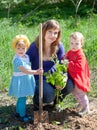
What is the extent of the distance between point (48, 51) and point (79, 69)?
1.32 feet

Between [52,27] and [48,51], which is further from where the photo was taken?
[48,51]

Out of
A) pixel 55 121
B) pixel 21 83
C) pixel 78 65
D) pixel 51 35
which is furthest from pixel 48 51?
pixel 55 121

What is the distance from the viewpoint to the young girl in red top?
13.6ft

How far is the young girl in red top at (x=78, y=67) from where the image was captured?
13.6 feet

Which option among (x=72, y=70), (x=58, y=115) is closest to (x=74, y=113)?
(x=58, y=115)

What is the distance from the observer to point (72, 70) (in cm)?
423

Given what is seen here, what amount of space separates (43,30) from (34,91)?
2.14ft

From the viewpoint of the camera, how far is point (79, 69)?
4180 mm

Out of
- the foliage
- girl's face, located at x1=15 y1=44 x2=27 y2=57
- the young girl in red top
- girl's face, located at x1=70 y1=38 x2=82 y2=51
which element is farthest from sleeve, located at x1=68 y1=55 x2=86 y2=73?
the foliage

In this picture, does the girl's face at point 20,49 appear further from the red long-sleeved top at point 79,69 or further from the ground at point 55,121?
the ground at point 55,121

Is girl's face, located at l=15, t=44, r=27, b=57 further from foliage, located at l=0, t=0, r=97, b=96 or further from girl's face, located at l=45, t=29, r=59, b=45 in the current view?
foliage, located at l=0, t=0, r=97, b=96

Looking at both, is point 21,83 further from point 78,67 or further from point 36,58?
point 78,67

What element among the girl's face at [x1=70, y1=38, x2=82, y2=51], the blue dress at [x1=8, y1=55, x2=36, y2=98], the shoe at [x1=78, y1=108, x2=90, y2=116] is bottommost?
the shoe at [x1=78, y1=108, x2=90, y2=116]

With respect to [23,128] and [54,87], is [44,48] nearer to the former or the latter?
[54,87]
